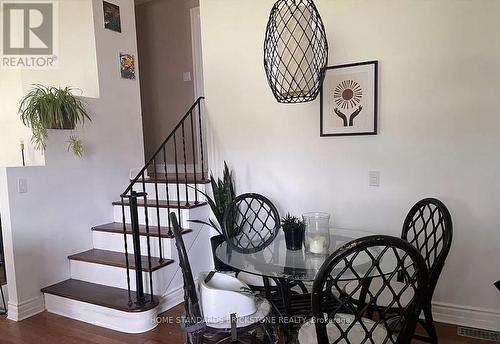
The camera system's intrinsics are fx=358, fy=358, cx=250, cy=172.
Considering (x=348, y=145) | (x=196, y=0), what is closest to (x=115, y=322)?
(x=348, y=145)

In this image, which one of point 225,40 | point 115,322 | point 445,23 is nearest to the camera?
point 445,23

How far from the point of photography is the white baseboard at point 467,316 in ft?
7.97

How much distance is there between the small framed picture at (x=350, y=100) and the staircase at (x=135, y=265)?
4.41 ft

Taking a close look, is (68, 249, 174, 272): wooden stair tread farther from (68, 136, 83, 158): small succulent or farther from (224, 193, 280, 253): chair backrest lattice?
(68, 136, 83, 158): small succulent

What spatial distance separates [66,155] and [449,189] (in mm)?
3210

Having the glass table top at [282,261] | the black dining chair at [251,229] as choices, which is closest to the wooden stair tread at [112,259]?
the black dining chair at [251,229]

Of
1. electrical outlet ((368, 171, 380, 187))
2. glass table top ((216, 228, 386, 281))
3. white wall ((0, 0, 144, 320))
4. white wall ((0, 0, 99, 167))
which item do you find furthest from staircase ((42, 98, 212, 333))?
electrical outlet ((368, 171, 380, 187))

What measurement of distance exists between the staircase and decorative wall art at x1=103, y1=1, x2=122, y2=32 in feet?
4.08

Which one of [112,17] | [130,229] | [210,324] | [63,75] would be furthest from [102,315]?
[112,17]

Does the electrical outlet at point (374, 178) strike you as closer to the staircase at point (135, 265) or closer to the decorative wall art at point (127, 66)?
the staircase at point (135, 265)

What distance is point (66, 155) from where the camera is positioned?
131 inches

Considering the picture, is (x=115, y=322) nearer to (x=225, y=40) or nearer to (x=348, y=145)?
(x=348, y=145)

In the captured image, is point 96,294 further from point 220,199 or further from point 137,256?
point 220,199

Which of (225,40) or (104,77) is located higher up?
(225,40)
